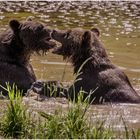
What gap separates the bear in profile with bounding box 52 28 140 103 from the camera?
37.9 feet

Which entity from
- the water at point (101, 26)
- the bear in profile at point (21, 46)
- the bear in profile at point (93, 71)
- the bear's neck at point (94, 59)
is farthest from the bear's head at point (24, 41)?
the water at point (101, 26)

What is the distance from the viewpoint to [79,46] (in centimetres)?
1197

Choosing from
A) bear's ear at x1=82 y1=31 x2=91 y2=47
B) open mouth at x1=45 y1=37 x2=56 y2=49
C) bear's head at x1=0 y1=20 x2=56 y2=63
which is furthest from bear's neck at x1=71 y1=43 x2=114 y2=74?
bear's head at x1=0 y1=20 x2=56 y2=63

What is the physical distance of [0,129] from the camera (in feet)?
28.0

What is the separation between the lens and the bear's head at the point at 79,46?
11.9m

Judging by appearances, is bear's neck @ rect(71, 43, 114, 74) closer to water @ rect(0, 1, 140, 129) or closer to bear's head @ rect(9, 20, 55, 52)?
water @ rect(0, 1, 140, 129)

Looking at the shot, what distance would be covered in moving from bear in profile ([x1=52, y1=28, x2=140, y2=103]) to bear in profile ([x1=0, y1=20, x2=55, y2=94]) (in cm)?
29

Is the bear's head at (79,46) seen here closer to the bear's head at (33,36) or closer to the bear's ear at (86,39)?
the bear's ear at (86,39)

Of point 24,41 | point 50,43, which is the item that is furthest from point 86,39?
point 24,41

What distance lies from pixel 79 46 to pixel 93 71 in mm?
549

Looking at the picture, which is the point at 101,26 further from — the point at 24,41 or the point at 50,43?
the point at 24,41

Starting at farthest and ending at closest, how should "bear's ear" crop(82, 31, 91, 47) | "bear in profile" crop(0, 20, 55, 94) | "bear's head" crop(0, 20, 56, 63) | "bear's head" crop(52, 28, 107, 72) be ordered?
"bear's head" crop(0, 20, 56, 63) < "bear in profile" crop(0, 20, 55, 94) < "bear's head" crop(52, 28, 107, 72) < "bear's ear" crop(82, 31, 91, 47)

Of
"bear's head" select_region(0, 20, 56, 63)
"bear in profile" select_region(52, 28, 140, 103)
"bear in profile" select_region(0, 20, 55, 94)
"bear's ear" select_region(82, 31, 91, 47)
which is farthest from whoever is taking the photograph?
"bear's head" select_region(0, 20, 56, 63)

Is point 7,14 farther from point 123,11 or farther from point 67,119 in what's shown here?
point 67,119
